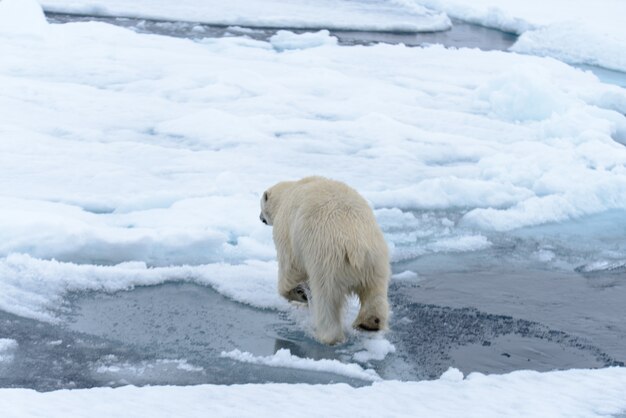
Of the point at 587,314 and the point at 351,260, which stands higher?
the point at 351,260

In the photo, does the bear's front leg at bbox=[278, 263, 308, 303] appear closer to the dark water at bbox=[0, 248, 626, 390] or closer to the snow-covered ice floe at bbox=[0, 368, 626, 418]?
the dark water at bbox=[0, 248, 626, 390]

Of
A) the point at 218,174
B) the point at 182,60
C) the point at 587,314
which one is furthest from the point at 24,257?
the point at 182,60

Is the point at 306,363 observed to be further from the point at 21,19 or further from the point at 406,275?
the point at 21,19

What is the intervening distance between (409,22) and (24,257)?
1206 centimetres

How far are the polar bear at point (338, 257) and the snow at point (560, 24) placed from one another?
9.65 metres

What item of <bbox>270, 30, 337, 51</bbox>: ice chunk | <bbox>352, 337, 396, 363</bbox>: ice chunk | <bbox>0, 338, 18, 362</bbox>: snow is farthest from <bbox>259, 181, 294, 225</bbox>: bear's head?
<bbox>270, 30, 337, 51</bbox>: ice chunk

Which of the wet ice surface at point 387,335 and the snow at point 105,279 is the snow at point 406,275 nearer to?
the wet ice surface at point 387,335

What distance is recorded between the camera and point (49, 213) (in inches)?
202

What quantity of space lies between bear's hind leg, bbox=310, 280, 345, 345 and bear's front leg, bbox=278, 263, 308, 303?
0.29 m

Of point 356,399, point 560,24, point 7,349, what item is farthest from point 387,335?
point 560,24

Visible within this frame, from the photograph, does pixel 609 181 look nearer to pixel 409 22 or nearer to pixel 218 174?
pixel 218 174

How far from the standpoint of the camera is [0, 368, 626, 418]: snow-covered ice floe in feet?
9.35

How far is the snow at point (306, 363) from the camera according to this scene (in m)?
3.48

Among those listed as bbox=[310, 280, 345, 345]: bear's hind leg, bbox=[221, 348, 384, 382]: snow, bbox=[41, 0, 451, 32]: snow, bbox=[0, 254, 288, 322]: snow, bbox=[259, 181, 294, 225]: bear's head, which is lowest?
bbox=[41, 0, 451, 32]: snow
